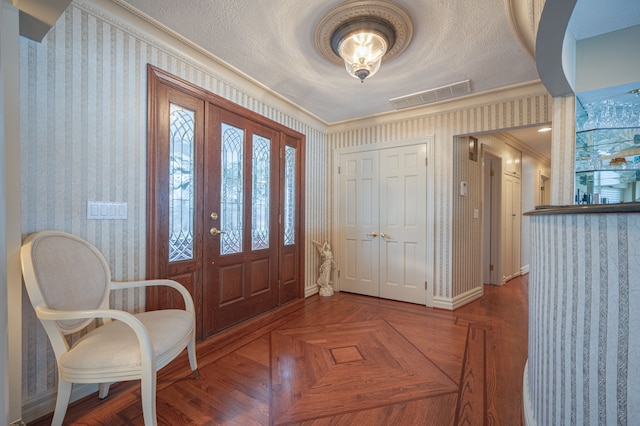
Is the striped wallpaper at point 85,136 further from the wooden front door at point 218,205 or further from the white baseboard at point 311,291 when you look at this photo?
the white baseboard at point 311,291

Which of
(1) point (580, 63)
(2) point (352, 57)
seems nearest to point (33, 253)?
(2) point (352, 57)

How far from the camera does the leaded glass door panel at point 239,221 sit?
252 centimetres

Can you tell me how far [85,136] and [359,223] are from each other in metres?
3.09

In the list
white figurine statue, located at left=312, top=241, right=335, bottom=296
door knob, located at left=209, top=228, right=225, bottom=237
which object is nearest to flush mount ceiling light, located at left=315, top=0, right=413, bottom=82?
door knob, located at left=209, top=228, right=225, bottom=237

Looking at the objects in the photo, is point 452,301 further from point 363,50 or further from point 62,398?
point 62,398

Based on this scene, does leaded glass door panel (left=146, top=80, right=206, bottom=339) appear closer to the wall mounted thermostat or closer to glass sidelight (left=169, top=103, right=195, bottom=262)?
glass sidelight (left=169, top=103, right=195, bottom=262)

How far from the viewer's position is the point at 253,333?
8.48 ft

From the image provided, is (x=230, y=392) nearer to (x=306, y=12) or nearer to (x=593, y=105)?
(x=306, y=12)

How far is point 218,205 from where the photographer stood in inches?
101

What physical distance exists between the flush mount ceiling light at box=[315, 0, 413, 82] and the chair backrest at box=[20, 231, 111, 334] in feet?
6.98

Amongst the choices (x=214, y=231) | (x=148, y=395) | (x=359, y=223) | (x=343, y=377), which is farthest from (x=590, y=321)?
(x=359, y=223)

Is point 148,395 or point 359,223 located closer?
point 148,395

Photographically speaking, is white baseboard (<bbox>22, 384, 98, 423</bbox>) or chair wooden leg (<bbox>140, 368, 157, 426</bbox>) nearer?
chair wooden leg (<bbox>140, 368, 157, 426</bbox>)

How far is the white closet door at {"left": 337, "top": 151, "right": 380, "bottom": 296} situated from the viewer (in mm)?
3816
